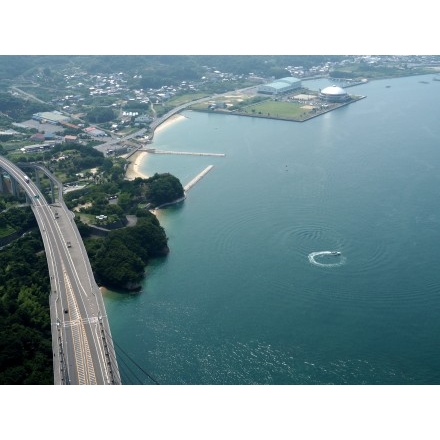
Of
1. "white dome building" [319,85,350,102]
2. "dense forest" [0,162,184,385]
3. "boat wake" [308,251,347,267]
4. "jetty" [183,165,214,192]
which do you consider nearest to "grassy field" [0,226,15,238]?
"dense forest" [0,162,184,385]

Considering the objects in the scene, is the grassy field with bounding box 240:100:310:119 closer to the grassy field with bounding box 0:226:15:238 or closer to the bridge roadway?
the bridge roadway

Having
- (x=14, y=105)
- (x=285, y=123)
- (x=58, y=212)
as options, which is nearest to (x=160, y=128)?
Answer: (x=285, y=123)

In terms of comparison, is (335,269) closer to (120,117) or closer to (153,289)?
(153,289)

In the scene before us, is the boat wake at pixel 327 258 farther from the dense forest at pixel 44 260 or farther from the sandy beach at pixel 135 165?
the sandy beach at pixel 135 165

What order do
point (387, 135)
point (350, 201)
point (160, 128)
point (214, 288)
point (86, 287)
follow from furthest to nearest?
point (160, 128), point (387, 135), point (350, 201), point (214, 288), point (86, 287)

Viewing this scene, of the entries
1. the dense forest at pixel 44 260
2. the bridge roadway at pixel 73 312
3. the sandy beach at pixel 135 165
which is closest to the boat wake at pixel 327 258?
the dense forest at pixel 44 260
